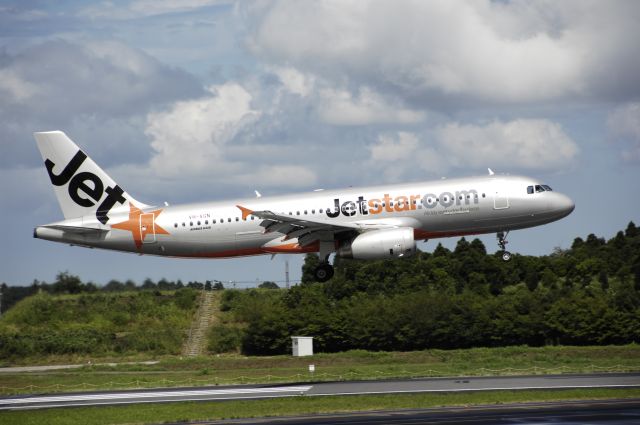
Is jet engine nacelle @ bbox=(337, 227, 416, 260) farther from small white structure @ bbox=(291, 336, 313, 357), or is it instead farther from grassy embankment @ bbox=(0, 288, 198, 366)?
grassy embankment @ bbox=(0, 288, 198, 366)

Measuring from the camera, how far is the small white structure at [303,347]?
9031cm

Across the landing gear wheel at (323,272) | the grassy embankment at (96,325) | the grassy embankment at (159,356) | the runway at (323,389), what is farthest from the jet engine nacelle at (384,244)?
the grassy embankment at (96,325)

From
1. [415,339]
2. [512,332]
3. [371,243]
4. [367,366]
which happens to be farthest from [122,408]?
[512,332]

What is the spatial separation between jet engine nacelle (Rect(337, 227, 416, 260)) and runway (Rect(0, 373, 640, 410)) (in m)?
7.68

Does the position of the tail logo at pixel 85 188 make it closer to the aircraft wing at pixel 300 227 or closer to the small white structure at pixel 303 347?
the aircraft wing at pixel 300 227

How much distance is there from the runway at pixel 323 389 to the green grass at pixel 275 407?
2.89 metres

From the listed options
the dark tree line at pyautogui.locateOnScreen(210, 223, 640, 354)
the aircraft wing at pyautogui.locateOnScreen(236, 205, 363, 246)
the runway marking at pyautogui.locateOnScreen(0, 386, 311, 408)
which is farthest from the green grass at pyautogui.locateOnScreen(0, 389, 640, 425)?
the dark tree line at pyautogui.locateOnScreen(210, 223, 640, 354)

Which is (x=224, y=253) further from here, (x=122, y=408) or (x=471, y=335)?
(x=471, y=335)

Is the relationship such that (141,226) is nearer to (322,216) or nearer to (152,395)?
(152,395)

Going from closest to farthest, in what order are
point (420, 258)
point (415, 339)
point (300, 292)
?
point (415, 339) → point (300, 292) → point (420, 258)

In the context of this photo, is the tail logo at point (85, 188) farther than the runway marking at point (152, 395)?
Yes

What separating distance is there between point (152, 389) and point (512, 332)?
3584 cm

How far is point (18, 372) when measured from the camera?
3374 inches

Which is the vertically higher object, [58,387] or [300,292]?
[300,292]
